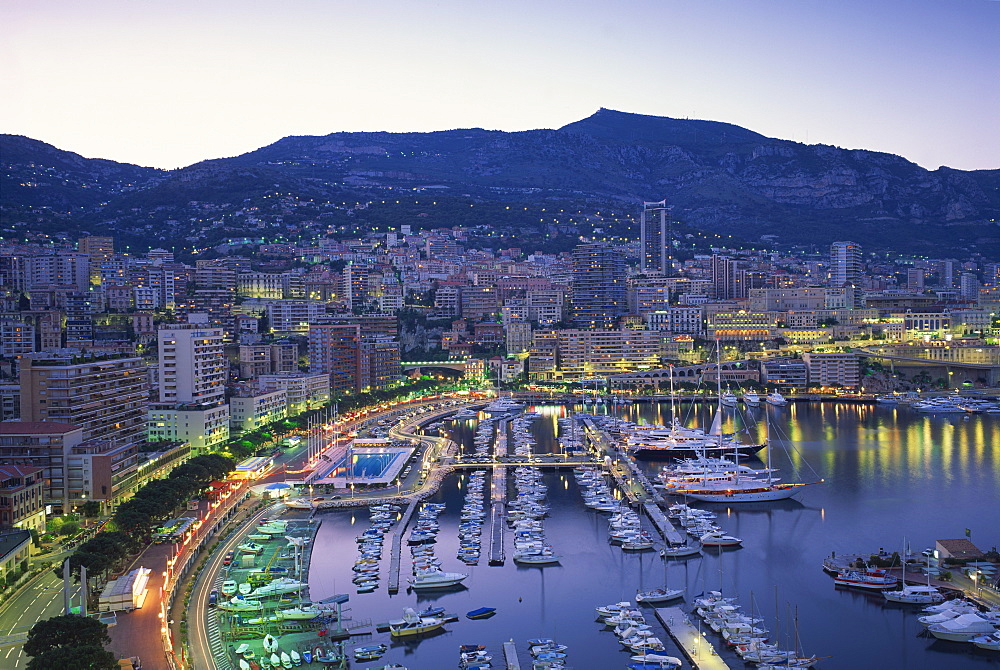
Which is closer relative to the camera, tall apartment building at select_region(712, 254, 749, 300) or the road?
the road

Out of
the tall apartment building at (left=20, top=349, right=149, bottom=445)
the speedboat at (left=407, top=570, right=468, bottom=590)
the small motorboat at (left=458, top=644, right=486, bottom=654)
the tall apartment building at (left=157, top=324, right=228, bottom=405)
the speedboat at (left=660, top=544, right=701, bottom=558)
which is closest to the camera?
the small motorboat at (left=458, top=644, right=486, bottom=654)

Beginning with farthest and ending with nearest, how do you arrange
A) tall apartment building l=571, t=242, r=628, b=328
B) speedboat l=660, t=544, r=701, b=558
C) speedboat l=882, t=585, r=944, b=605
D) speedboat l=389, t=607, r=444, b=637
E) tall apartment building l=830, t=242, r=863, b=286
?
tall apartment building l=830, t=242, r=863, b=286 → tall apartment building l=571, t=242, r=628, b=328 → speedboat l=660, t=544, r=701, b=558 → speedboat l=882, t=585, r=944, b=605 → speedboat l=389, t=607, r=444, b=637

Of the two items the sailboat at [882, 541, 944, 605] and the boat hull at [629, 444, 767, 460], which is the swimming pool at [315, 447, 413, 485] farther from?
the sailboat at [882, 541, 944, 605]

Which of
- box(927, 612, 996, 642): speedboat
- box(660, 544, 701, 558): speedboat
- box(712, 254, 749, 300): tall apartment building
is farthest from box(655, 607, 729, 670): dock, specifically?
box(712, 254, 749, 300): tall apartment building

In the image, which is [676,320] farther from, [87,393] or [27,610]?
[27,610]

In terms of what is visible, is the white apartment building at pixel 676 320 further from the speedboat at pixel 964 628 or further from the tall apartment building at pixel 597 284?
the speedboat at pixel 964 628

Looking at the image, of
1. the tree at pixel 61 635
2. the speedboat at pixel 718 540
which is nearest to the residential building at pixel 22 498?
the tree at pixel 61 635
